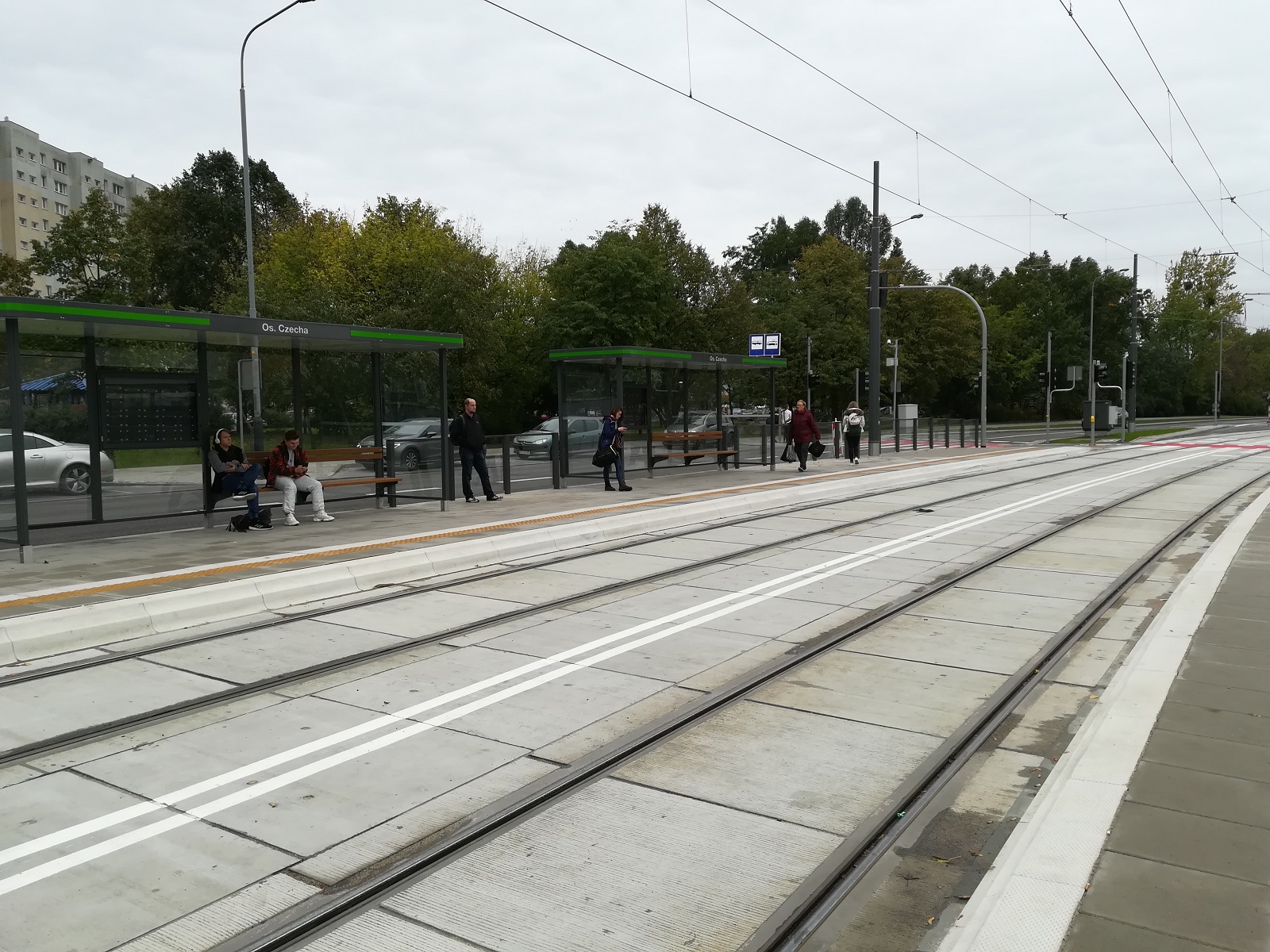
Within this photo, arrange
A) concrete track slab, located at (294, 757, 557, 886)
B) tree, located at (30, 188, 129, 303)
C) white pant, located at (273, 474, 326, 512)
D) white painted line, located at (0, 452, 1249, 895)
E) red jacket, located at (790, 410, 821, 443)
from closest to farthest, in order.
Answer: concrete track slab, located at (294, 757, 557, 886) < white painted line, located at (0, 452, 1249, 895) < white pant, located at (273, 474, 326, 512) < red jacket, located at (790, 410, 821, 443) < tree, located at (30, 188, 129, 303)

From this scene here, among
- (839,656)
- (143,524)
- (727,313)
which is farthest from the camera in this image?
(727,313)

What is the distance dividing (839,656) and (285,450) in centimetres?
919

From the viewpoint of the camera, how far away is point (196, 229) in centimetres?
6078

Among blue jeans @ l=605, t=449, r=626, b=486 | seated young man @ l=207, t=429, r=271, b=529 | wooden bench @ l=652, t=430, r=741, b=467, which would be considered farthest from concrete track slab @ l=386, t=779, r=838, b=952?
wooden bench @ l=652, t=430, r=741, b=467

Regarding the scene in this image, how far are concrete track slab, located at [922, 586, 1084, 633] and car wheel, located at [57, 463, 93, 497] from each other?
945cm

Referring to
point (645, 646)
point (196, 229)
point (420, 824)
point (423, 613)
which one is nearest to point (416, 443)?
point (423, 613)

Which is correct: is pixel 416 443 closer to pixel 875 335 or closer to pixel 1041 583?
pixel 1041 583

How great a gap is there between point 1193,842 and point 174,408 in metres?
12.2

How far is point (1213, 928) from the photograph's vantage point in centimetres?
329

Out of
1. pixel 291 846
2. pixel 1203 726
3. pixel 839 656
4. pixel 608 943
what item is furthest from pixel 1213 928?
pixel 839 656

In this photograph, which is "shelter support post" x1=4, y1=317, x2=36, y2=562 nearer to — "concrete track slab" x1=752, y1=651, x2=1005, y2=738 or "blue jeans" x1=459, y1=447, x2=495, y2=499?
"blue jeans" x1=459, y1=447, x2=495, y2=499

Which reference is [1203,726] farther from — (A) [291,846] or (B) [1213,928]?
(A) [291,846]

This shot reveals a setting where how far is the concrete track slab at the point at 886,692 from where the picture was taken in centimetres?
575

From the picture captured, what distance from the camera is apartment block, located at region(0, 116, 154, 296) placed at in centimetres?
8044
